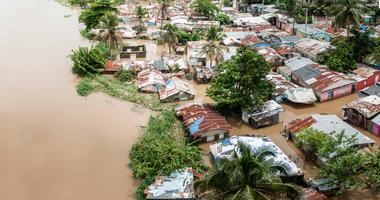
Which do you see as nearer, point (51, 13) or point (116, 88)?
point (116, 88)

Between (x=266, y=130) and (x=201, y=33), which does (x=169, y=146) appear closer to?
(x=266, y=130)

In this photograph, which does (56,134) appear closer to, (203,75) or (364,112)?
(203,75)

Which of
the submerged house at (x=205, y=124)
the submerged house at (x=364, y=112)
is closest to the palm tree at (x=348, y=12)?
the submerged house at (x=364, y=112)

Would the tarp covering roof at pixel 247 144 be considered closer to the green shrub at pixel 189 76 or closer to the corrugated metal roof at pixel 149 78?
the corrugated metal roof at pixel 149 78

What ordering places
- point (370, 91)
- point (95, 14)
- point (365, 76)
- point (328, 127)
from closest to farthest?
point (328, 127), point (370, 91), point (365, 76), point (95, 14)

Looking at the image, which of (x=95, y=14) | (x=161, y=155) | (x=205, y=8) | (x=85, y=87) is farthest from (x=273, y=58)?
(x=95, y=14)

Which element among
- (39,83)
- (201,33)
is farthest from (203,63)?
(39,83)
